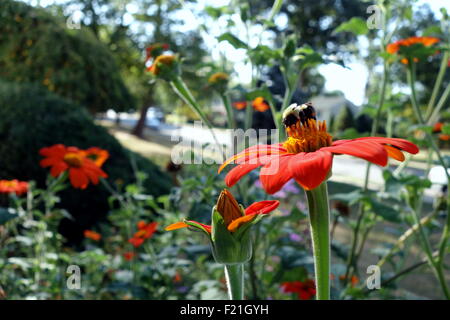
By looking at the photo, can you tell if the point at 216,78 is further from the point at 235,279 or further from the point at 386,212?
the point at 235,279

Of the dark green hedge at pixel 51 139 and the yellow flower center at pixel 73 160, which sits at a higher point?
the dark green hedge at pixel 51 139

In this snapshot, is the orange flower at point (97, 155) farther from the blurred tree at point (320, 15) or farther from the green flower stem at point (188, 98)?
the blurred tree at point (320, 15)

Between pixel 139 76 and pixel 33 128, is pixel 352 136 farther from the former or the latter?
pixel 139 76

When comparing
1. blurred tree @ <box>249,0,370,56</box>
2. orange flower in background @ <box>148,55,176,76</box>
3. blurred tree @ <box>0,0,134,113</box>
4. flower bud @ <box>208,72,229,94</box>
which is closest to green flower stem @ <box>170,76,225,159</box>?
orange flower in background @ <box>148,55,176,76</box>

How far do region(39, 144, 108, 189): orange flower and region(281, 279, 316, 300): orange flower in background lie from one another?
3.06 feet

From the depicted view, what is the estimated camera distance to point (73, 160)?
1.63 m

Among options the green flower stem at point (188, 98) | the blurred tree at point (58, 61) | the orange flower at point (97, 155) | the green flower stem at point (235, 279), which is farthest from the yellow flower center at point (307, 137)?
the blurred tree at point (58, 61)

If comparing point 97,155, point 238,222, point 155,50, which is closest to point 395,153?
point 238,222

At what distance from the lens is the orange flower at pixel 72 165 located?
159cm

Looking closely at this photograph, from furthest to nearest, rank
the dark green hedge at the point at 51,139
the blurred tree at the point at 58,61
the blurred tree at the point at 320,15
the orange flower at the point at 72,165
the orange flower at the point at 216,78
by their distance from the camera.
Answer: the blurred tree at the point at 320,15 → the blurred tree at the point at 58,61 → the dark green hedge at the point at 51,139 → the orange flower at the point at 72,165 → the orange flower at the point at 216,78

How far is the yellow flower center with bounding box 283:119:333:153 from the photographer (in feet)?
2.19

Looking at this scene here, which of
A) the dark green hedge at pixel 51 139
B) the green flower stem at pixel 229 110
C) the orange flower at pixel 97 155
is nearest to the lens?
the green flower stem at pixel 229 110

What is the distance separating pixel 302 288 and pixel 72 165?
1.09 metres

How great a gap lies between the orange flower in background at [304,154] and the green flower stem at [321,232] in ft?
0.15
